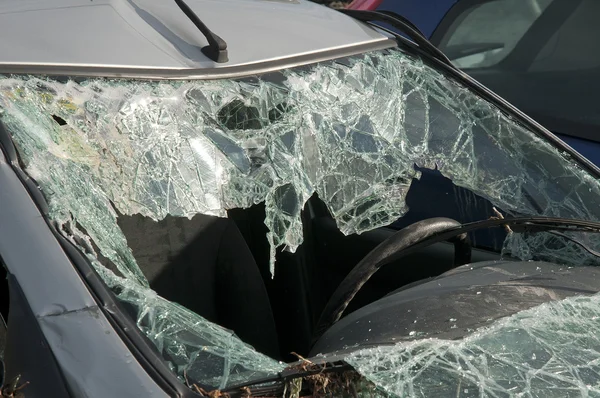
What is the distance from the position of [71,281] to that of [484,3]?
9.93ft

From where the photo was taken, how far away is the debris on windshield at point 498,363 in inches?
59.6

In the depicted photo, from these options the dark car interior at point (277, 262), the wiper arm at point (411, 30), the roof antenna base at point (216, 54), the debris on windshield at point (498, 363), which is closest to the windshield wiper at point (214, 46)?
the roof antenna base at point (216, 54)

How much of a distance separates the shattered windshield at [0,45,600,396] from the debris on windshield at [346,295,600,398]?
15 mm

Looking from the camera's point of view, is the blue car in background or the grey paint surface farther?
the blue car in background

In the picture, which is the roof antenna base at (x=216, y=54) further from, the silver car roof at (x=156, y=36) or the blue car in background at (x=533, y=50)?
the blue car in background at (x=533, y=50)

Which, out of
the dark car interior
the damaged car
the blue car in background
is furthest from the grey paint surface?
the blue car in background

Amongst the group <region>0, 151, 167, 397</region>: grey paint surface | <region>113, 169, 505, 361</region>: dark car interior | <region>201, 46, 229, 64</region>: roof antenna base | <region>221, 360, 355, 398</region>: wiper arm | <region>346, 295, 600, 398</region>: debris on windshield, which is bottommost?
<region>113, 169, 505, 361</region>: dark car interior

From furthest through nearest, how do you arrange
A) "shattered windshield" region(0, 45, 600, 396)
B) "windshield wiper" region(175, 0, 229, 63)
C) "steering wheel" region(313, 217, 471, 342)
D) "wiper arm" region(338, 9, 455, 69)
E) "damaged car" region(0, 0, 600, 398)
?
"wiper arm" region(338, 9, 455, 69), "steering wheel" region(313, 217, 471, 342), "windshield wiper" region(175, 0, 229, 63), "shattered windshield" region(0, 45, 600, 396), "damaged car" region(0, 0, 600, 398)

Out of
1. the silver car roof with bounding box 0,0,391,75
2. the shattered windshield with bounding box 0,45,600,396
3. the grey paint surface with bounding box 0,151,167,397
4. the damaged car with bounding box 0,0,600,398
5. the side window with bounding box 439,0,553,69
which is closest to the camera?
the grey paint surface with bounding box 0,151,167,397

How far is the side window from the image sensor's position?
395cm

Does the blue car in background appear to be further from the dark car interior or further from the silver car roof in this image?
the silver car roof

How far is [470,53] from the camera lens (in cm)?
410

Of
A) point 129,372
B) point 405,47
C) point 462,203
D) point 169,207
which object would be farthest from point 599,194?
point 129,372

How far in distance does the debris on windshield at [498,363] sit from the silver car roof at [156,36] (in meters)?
0.84
